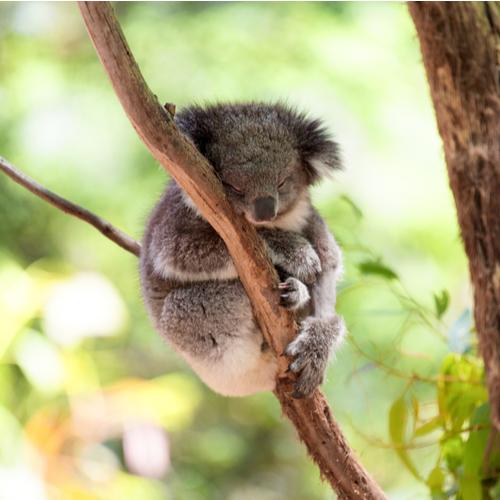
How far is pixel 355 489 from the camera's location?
7.23ft

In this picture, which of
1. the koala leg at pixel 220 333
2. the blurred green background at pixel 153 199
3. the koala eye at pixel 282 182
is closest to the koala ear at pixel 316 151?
the koala eye at pixel 282 182

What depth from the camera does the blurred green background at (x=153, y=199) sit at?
4.57 meters

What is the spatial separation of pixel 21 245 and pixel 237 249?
3.89 m

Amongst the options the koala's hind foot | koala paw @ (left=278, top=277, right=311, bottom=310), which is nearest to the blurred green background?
the koala's hind foot

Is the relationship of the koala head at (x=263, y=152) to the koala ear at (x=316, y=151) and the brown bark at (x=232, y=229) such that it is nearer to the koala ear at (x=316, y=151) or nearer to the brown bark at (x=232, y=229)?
the koala ear at (x=316, y=151)

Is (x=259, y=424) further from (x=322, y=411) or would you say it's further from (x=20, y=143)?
(x=322, y=411)

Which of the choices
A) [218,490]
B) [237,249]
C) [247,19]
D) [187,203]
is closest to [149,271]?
[187,203]

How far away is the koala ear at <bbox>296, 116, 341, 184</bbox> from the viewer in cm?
251

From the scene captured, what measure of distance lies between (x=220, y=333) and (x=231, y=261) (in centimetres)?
21

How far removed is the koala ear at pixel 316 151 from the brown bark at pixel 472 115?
0.96 m

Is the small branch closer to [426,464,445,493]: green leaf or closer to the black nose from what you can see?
the black nose

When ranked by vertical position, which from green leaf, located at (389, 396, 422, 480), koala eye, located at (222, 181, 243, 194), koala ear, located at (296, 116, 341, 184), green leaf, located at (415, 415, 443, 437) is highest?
koala ear, located at (296, 116, 341, 184)

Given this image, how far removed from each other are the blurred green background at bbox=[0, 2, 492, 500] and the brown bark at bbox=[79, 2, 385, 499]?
191cm

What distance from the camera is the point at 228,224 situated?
2.04 metres
